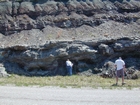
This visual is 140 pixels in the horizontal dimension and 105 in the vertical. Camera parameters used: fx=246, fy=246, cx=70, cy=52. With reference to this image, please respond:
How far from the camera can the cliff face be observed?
20.5m

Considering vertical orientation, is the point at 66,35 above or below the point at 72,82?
above

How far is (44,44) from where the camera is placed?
69.2ft

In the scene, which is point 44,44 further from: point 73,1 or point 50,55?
point 73,1

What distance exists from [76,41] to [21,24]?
7.81 m

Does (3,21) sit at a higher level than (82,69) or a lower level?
higher

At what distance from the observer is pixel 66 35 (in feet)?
78.3

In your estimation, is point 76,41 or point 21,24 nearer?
point 76,41

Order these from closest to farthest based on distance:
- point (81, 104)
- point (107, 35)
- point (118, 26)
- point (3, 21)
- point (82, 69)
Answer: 1. point (81, 104)
2. point (82, 69)
3. point (107, 35)
4. point (118, 26)
5. point (3, 21)

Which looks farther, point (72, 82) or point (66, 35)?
point (66, 35)

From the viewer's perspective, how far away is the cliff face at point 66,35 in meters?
20.5

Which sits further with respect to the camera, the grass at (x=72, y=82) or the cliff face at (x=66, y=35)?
the cliff face at (x=66, y=35)

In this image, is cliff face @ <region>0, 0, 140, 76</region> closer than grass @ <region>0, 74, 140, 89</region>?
No

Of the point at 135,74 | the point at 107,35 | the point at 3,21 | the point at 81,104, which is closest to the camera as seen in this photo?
the point at 81,104

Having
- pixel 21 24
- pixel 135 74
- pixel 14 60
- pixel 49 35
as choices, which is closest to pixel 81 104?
pixel 135 74
